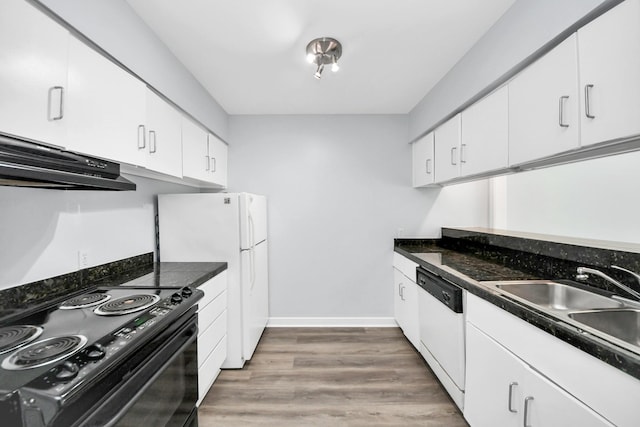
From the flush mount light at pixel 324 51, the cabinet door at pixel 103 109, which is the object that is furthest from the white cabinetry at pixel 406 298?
the cabinet door at pixel 103 109

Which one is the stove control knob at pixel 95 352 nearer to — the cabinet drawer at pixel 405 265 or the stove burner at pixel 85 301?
the stove burner at pixel 85 301

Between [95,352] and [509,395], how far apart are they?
1.67 m

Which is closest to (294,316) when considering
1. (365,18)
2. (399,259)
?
(399,259)

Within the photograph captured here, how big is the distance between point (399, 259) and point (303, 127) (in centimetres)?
184

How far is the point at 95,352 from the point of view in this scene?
3.00ft

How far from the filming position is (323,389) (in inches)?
86.6

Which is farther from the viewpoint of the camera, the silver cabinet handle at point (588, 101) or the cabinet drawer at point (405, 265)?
the cabinet drawer at point (405, 265)

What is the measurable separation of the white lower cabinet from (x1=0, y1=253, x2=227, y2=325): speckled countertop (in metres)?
1.73

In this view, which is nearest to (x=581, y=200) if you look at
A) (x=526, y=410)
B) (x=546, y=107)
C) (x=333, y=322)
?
(x=546, y=107)

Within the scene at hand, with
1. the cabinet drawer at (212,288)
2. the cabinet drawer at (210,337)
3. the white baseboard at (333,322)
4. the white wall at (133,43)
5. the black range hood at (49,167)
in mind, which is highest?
the white wall at (133,43)

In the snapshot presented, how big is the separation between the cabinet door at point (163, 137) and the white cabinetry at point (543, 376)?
Answer: 2115 mm

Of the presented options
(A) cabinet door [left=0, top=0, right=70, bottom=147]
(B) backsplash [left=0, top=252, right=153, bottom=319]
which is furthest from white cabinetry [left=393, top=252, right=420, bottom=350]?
(A) cabinet door [left=0, top=0, right=70, bottom=147]

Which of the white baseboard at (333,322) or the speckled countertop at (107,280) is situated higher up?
the speckled countertop at (107,280)

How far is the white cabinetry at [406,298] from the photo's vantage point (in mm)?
2623
